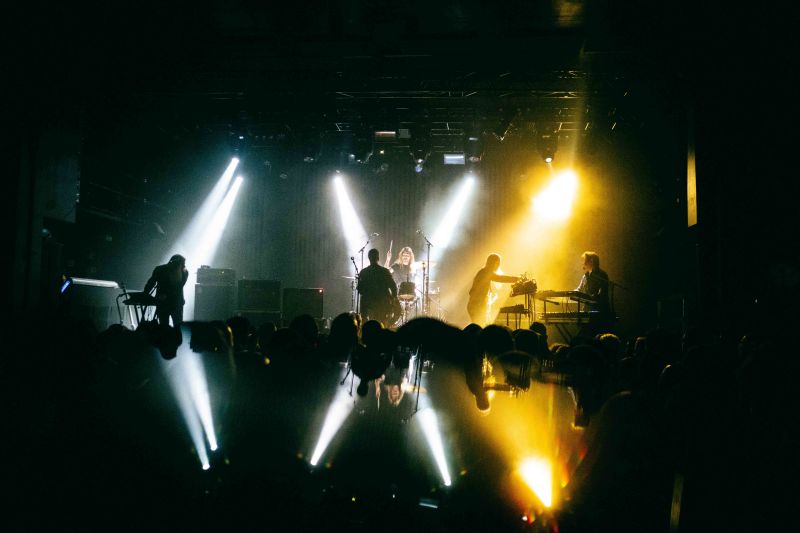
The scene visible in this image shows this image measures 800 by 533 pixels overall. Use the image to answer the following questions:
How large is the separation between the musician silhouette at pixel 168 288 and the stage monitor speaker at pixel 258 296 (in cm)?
304

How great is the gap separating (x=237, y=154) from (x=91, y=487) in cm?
1140

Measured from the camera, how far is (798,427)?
176 cm

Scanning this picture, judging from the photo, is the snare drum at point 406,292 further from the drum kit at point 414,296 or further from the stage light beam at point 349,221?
the stage light beam at point 349,221

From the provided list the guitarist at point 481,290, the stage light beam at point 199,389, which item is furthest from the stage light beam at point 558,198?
the stage light beam at point 199,389

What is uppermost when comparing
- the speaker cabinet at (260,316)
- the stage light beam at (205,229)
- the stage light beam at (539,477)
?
the stage light beam at (205,229)

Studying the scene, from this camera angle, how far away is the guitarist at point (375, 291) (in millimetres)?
8383

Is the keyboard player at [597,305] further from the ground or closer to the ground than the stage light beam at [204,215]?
closer to the ground

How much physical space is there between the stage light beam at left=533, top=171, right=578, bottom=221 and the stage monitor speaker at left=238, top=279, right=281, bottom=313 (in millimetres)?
7563

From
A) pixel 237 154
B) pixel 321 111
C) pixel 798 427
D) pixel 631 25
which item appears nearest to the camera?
pixel 798 427

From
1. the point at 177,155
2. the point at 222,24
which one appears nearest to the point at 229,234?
the point at 177,155

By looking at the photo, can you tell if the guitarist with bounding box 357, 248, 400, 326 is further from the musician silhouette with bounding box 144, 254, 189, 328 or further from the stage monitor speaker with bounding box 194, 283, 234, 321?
the stage monitor speaker with bounding box 194, 283, 234, 321

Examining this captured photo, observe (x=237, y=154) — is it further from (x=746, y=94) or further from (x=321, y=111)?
(x=746, y=94)

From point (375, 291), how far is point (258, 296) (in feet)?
13.8

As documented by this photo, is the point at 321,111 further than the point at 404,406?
Yes
